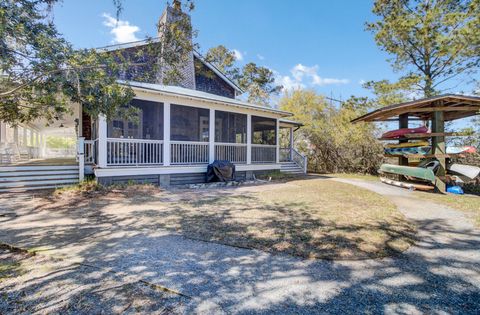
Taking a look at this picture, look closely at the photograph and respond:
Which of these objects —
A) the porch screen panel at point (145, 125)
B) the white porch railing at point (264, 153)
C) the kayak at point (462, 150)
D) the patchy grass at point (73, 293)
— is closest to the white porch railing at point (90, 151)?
the porch screen panel at point (145, 125)

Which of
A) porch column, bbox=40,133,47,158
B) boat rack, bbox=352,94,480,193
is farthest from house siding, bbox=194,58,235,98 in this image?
porch column, bbox=40,133,47,158

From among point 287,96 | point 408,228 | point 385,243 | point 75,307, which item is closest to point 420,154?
point 408,228

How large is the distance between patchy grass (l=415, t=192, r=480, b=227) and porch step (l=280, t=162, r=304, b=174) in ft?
25.1

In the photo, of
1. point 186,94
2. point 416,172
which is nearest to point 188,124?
point 186,94

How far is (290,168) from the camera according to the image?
1561 centimetres

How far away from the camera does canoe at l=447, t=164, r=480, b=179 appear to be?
812 cm

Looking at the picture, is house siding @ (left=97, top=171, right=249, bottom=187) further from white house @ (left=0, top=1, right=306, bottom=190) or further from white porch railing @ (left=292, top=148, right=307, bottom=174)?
white porch railing @ (left=292, top=148, right=307, bottom=174)

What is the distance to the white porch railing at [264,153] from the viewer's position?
12922 mm

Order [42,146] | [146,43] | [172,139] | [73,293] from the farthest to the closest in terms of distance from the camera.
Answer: [42,146] → [172,139] → [146,43] → [73,293]

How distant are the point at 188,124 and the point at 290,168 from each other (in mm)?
6810

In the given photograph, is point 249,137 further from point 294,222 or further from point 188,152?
point 294,222

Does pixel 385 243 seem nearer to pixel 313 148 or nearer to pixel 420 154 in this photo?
pixel 420 154

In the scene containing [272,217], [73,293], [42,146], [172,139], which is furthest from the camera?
[42,146]

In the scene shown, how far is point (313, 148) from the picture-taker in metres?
17.8
